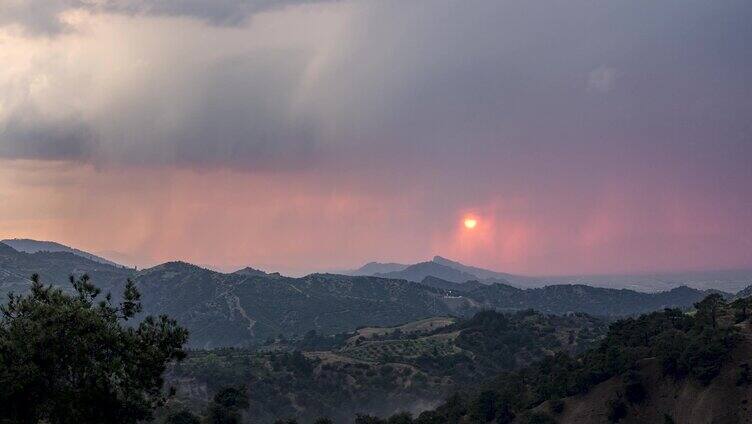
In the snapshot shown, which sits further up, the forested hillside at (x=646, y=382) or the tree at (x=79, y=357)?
the tree at (x=79, y=357)

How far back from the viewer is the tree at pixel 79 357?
40.8m

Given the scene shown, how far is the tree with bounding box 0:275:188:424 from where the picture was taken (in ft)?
134

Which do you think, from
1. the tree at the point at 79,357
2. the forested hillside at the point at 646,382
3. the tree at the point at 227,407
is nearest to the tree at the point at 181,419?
the tree at the point at 227,407

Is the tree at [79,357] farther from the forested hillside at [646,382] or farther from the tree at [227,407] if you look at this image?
the forested hillside at [646,382]

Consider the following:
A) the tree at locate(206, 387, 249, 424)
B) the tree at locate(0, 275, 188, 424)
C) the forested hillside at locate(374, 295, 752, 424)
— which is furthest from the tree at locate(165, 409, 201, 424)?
the tree at locate(0, 275, 188, 424)

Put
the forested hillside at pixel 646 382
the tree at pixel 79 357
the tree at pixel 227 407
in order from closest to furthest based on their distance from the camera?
the tree at pixel 79 357, the tree at pixel 227 407, the forested hillside at pixel 646 382

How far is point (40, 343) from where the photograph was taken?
1617 inches

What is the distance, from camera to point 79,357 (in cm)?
4241

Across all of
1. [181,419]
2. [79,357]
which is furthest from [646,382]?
[79,357]

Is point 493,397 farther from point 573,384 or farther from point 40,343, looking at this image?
point 40,343

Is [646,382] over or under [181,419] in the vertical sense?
over

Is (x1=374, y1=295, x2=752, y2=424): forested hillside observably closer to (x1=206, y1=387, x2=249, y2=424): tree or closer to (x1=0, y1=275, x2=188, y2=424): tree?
(x1=206, y1=387, x2=249, y2=424): tree

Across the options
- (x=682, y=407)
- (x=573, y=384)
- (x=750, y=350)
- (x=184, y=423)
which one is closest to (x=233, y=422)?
(x=184, y=423)

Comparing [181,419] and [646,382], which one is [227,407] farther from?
[646,382]
